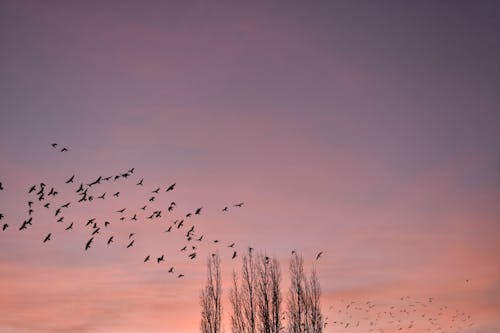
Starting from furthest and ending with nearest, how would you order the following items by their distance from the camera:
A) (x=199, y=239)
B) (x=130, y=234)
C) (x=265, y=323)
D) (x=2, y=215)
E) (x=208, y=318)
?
(x=208, y=318), (x=265, y=323), (x=199, y=239), (x=130, y=234), (x=2, y=215)

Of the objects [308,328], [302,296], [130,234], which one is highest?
[130,234]

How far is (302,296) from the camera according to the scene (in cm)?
4622

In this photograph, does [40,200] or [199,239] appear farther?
[199,239]

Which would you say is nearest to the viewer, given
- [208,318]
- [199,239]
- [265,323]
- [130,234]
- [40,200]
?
[40,200]

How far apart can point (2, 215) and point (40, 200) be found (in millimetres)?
2316

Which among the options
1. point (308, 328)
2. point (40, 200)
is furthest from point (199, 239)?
point (308, 328)

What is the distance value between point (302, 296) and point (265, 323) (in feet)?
18.1

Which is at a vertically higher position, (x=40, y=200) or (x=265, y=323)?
(x=40, y=200)

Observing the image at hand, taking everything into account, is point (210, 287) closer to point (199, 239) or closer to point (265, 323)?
point (265, 323)

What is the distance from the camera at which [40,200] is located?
2355cm

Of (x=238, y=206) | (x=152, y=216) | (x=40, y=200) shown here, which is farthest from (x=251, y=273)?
(x=40, y=200)

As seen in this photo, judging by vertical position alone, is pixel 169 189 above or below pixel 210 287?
above

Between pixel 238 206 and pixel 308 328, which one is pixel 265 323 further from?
pixel 238 206

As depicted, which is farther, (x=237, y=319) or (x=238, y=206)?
(x=237, y=319)
